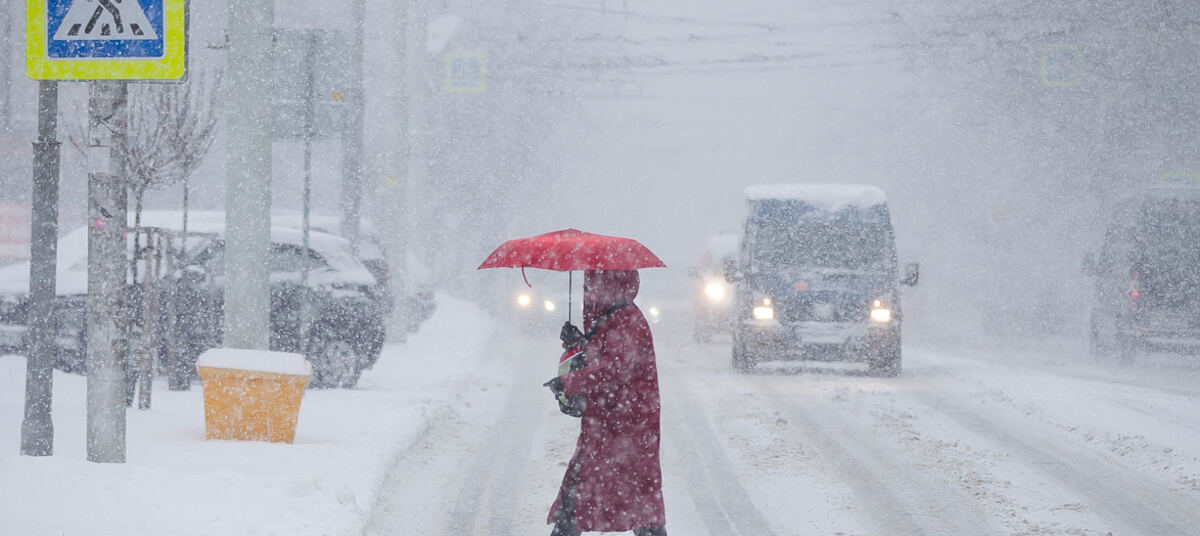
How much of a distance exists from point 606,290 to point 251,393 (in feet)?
14.8

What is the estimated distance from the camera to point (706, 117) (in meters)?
99.1

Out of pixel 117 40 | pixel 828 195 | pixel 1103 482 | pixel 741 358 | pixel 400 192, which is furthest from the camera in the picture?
pixel 400 192

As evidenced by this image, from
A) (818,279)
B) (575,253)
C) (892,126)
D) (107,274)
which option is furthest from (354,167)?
(892,126)

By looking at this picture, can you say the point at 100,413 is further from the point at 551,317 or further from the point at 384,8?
the point at 384,8

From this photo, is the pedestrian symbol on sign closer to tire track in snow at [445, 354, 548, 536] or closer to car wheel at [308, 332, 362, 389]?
tire track in snow at [445, 354, 548, 536]

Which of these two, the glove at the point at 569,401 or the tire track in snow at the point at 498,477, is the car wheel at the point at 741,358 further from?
the glove at the point at 569,401

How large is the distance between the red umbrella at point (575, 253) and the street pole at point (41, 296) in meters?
3.03

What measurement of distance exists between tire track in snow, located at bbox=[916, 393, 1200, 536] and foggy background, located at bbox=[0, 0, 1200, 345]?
10668mm

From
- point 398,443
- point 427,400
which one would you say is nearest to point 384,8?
point 427,400

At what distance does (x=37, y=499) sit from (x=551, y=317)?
751 inches

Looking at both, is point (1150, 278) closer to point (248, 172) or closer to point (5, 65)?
point (248, 172)

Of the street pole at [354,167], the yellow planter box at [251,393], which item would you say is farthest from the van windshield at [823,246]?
the yellow planter box at [251,393]

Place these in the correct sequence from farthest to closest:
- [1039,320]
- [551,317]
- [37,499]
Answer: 1. [1039,320]
2. [551,317]
3. [37,499]

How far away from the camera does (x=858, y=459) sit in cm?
1053
